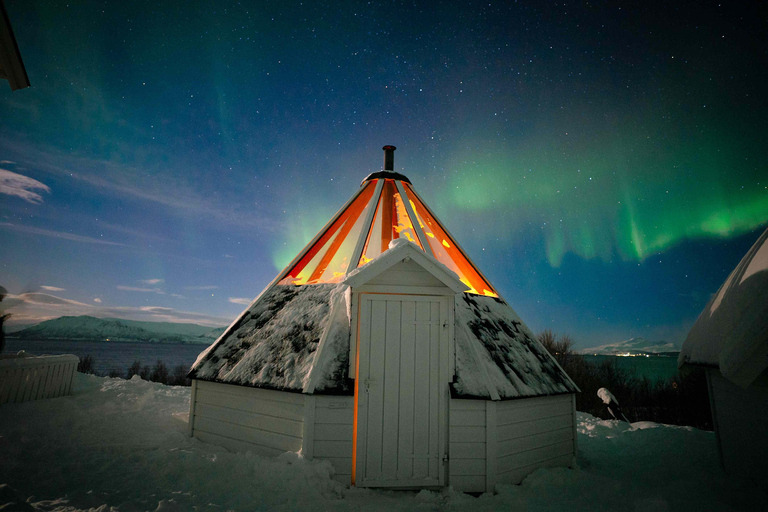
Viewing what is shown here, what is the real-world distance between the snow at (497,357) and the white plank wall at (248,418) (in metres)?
2.14

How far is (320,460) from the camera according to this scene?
4125mm

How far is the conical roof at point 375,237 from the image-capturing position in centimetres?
645

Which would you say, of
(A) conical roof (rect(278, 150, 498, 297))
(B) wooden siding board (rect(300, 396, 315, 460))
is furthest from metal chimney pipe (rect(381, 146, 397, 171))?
(B) wooden siding board (rect(300, 396, 315, 460))

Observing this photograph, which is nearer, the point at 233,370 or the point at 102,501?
the point at 102,501

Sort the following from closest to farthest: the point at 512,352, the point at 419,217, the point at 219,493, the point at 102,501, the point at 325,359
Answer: the point at 102,501, the point at 219,493, the point at 325,359, the point at 512,352, the point at 419,217

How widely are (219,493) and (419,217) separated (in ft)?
18.3

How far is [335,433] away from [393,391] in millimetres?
856

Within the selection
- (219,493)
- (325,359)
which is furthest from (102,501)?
(325,359)

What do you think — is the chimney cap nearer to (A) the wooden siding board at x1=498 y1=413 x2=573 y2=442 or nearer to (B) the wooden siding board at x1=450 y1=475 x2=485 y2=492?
(A) the wooden siding board at x1=498 y1=413 x2=573 y2=442

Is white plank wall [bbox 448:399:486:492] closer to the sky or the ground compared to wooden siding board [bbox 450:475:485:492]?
closer to the sky

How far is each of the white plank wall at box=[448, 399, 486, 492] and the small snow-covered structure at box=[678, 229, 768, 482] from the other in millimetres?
2570

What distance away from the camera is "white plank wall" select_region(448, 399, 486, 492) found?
4.25 metres

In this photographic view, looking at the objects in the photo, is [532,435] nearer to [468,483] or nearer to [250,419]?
[468,483]

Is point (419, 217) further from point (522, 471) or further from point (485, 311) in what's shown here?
point (522, 471)
